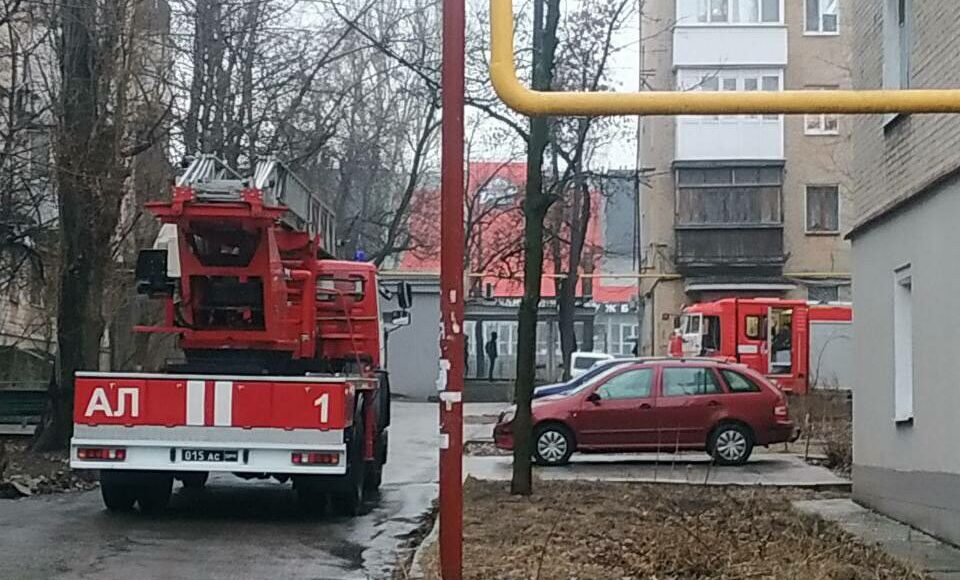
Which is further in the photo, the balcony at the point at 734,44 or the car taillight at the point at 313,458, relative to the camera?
the balcony at the point at 734,44

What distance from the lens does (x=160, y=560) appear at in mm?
11828

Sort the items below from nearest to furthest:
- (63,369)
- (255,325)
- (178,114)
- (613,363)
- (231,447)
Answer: (231,447), (255,325), (63,369), (613,363), (178,114)

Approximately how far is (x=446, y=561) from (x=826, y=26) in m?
39.5

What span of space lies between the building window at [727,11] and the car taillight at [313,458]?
33.5 m

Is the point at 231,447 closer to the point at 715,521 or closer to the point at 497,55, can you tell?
the point at 715,521

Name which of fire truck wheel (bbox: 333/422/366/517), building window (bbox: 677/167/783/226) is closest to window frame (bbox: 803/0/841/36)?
building window (bbox: 677/167/783/226)

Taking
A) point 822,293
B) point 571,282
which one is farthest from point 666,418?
point 822,293

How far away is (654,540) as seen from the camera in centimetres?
1097

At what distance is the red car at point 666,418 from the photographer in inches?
851

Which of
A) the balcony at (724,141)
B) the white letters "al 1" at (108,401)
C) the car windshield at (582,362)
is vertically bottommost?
the white letters "al 1" at (108,401)

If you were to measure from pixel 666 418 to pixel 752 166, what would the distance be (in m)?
24.5

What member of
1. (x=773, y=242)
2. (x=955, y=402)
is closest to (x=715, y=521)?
(x=955, y=402)

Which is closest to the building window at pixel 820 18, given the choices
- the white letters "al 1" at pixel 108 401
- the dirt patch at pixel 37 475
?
the dirt patch at pixel 37 475

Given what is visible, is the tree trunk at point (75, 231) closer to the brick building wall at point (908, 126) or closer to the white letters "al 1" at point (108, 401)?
the white letters "al 1" at point (108, 401)
